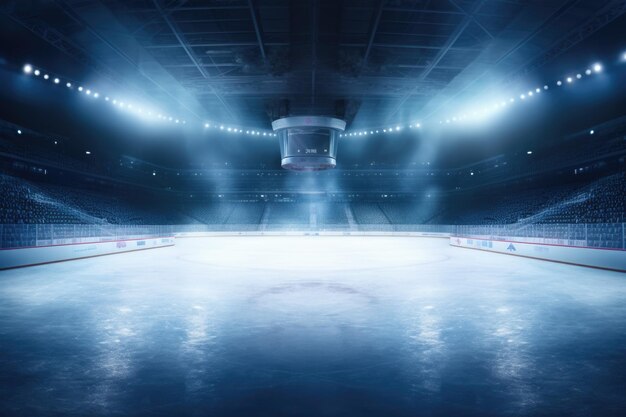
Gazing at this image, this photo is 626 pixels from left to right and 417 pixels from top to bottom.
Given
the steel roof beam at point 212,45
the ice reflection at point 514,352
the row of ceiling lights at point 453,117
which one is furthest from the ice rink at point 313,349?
the row of ceiling lights at point 453,117

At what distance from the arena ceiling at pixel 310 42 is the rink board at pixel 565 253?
9.56 m

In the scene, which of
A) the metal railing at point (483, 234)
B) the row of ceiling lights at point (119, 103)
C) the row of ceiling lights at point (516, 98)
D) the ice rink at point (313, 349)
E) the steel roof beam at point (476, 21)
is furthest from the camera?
the row of ceiling lights at point (516, 98)

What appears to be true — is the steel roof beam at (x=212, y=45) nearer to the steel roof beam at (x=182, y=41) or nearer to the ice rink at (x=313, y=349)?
the steel roof beam at (x=182, y=41)

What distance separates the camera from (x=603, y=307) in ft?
27.1

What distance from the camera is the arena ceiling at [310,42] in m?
14.3

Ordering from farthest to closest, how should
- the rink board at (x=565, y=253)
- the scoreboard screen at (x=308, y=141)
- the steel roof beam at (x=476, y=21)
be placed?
1. the scoreboard screen at (x=308, y=141)
2. the rink board at (x=565, y=253)
3. the steel roof beam at (x=476, y=21)

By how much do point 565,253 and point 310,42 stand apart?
15.6 metres

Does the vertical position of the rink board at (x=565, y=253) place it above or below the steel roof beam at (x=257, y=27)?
below

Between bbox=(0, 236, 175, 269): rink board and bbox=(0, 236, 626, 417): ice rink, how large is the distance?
638 centimetres

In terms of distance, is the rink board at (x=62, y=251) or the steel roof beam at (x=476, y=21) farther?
the rink board at (x=62, y=251)

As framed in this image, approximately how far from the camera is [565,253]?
17.8m

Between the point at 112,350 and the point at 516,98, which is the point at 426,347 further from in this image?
the point at 516,98

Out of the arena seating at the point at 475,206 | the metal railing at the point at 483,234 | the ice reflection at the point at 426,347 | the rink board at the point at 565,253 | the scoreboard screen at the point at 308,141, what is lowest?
the ice reflection at the point at 426,347

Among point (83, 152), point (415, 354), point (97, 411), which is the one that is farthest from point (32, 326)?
point (83, 152)
